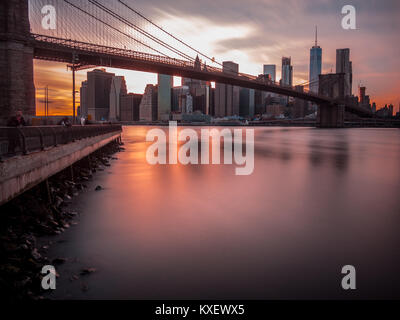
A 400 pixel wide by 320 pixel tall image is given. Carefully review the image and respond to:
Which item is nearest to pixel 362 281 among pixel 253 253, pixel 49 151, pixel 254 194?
pixel 253 253

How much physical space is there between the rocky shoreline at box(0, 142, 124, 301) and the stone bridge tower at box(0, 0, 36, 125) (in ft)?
47.6

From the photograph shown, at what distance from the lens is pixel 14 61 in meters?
23.2

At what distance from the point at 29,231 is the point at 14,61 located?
826 inches

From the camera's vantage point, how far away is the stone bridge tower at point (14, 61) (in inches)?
881

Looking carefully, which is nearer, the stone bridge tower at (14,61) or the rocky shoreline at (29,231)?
the rocky shoreline at (29,231)

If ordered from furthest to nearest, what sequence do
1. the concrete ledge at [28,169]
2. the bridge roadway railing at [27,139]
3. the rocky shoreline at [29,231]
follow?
the bridge roadway railing at [27,139], the concrete ledge at [28,169], the rocky shoreline at [29,231]

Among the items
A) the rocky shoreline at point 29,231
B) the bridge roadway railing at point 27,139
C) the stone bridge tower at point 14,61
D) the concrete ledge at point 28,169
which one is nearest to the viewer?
the rocky shoreline at point 29,231

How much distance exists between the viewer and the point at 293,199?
35.9 ft

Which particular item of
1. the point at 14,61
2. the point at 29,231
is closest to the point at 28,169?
the point at 29,231

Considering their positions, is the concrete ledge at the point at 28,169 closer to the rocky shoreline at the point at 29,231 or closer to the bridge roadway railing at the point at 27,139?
the bridge roadway railing at the point at 27,139

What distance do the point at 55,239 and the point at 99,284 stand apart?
88.8 inches

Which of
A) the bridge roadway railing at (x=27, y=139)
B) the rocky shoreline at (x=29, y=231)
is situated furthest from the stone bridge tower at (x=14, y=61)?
the rocky shoreline at (x=29, y=231)

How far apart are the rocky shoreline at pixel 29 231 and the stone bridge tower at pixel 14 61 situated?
14500 mm

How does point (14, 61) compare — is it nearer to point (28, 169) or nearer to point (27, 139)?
point (27, 139)
